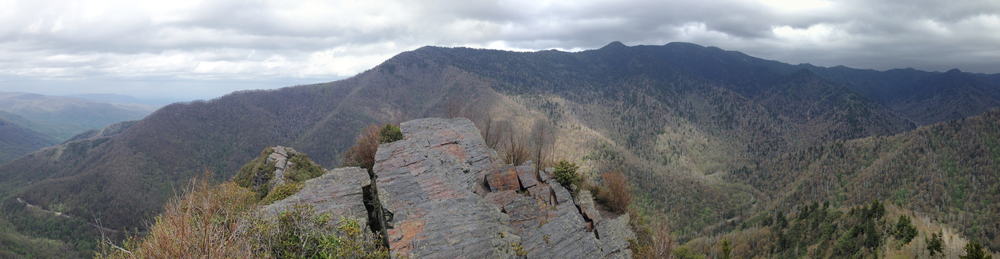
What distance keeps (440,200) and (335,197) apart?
5568 mm

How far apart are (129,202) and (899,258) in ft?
793

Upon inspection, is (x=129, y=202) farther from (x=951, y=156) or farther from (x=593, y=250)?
(x=951, y=156)

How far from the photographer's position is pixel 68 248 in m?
145

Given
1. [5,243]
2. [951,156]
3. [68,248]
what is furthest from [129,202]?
[951,156]

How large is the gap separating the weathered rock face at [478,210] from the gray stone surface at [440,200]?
0.14 feet

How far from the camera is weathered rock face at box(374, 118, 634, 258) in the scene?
1953 cm

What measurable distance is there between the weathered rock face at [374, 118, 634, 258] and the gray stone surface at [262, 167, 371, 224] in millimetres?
1367

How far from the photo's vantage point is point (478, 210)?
72.1ft

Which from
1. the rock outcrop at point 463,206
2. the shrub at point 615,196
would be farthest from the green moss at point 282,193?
the shrub at point 615,196

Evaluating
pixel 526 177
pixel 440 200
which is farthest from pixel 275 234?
pixel 526 177

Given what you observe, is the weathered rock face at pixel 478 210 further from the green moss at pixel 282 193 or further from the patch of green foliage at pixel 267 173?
the patch of green foliage at pixel 267 173

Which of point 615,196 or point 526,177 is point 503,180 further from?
point 615,196

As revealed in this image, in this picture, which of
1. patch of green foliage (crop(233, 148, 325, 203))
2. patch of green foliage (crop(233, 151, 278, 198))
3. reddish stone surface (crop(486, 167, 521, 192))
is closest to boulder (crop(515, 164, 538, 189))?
reddish stone surface (crop(486, 167, 521, 192))

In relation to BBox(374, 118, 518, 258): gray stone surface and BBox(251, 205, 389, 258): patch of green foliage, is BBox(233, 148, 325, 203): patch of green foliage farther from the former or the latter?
BBox(251, 205, 389, 258): patch of green foliage
